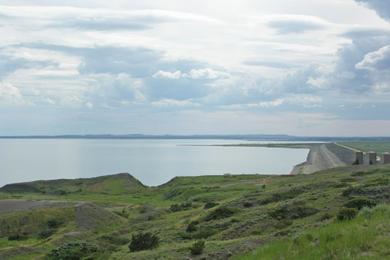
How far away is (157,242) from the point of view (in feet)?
86.1

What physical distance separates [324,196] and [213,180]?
224ft

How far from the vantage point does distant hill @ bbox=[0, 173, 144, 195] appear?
9425cm

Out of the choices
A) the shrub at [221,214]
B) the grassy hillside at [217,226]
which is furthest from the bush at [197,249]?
the shrub at [221,214]

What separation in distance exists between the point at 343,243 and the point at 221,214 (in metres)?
19.8

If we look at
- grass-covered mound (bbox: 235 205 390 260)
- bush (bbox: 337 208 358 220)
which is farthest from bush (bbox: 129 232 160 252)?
bush (bbox: 337 208 358 220)

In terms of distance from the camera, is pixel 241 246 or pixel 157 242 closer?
pixel 241 246

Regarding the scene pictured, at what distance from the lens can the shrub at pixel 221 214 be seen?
33125mm

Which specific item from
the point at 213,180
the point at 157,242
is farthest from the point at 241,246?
the point at 213,180

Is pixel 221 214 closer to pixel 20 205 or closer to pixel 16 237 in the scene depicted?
pixel 16 237

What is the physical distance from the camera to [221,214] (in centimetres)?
3344

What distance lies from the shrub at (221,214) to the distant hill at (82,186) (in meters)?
59.6

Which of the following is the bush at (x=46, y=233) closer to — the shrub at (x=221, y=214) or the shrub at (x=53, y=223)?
the shrub at (x=53, y=223)

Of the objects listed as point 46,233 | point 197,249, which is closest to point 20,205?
point 46,233

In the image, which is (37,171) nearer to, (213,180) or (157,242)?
(213,180)
